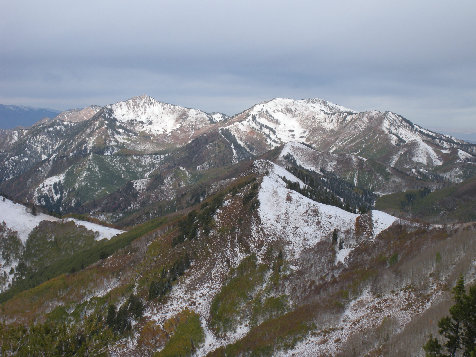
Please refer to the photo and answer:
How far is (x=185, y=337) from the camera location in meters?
87.8

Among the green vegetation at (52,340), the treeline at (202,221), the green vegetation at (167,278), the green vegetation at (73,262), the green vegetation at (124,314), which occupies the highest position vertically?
the green vegetation at (52,340)

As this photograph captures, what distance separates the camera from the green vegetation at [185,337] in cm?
8456

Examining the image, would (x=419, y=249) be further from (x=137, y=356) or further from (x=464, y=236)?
(x=137, y=356)

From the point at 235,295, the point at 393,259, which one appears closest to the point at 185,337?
the point at 235,295

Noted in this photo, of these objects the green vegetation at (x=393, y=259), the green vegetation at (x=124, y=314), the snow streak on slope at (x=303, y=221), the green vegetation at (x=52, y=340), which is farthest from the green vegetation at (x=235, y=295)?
the green vegetation at (x=52, y=340)

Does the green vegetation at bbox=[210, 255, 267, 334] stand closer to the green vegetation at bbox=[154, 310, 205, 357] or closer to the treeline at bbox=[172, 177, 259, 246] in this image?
the green vegetation at bbox=[154, 310, 205, 357]

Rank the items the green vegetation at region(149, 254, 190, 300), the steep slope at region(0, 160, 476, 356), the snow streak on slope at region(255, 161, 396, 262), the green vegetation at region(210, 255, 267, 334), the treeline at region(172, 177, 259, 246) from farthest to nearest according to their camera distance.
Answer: the treeline at region(172, 177, 259, 246), the snow streak on slope at region(255, 161, 396, 262), the green vegetation at region(149, 254, 190, 300), the green vegetation at region(210, 255, 267, 334), the steep slope at region(0, 160, 476, 356)

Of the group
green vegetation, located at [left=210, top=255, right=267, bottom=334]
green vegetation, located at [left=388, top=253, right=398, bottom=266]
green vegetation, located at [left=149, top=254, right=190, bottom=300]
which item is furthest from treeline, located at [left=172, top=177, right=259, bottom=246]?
green vegetation, located at [left=388, top=253, right=398, bottom=266]

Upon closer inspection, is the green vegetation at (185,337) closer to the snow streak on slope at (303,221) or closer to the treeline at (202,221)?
the treeline at (202,221)

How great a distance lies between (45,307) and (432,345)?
418ft

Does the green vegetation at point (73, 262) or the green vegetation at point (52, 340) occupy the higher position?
the green vegetation at point (52, 340)

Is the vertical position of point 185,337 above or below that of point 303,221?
below

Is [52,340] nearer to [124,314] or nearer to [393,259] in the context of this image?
[124,314]

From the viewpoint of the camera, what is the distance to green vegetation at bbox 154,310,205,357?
277 ft
